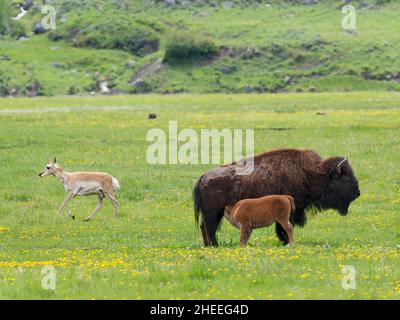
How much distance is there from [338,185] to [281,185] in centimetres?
142

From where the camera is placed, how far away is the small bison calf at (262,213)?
1709 centimetres

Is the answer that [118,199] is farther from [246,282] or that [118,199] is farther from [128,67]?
[128,67]

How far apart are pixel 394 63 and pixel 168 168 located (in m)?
75.2

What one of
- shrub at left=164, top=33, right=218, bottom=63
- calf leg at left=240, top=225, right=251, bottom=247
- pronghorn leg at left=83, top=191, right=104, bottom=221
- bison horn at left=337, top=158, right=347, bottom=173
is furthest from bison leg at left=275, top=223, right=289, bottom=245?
shrub at left=164, top=33, right=218, bottom=63

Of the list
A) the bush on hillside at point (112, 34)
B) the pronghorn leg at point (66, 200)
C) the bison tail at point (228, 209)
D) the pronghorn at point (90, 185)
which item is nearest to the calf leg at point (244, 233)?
the bison tail at point (228, 209)

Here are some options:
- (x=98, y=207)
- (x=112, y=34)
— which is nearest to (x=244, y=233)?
(x=98, y=207)

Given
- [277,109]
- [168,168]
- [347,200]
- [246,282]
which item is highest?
[246,282]

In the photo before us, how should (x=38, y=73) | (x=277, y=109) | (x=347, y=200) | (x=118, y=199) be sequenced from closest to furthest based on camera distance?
(x=347, y=200) < (x=118, y=199) < (x=277, y=109) < (x=38, y=73)

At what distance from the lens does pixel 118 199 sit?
2597 cm

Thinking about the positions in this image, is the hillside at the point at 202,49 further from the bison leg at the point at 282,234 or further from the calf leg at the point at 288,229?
the calf leg at the point at 288,229

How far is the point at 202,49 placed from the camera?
113125mm

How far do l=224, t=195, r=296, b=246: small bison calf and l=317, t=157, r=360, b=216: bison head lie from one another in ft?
6.51

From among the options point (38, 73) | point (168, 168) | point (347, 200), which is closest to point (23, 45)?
point (38, 73)

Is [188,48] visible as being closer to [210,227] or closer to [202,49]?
[202,49]
